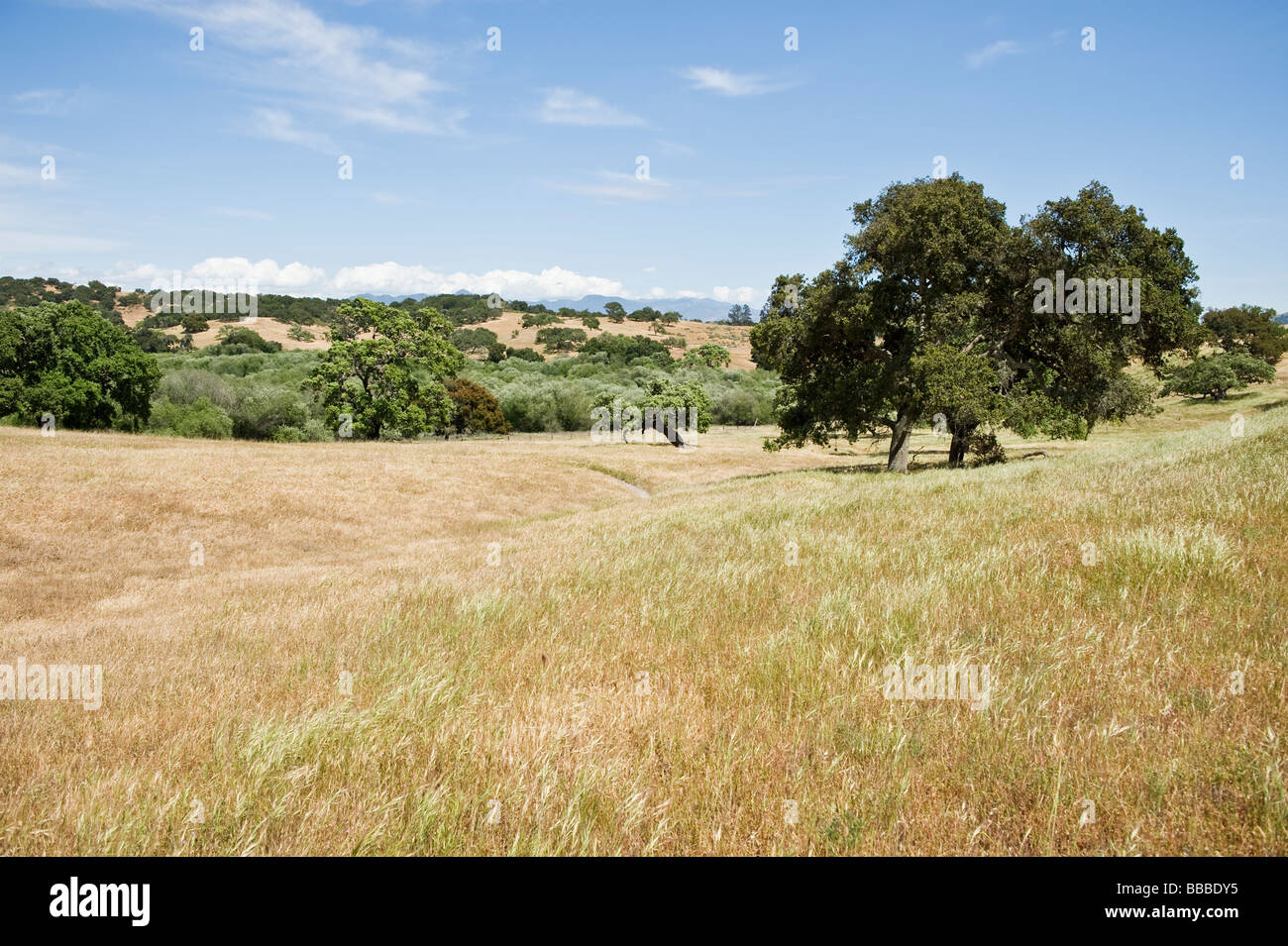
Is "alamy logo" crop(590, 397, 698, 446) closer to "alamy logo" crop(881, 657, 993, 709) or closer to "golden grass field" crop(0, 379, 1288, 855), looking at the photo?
"golden grass field" crop(0, 379, 1288, 855)

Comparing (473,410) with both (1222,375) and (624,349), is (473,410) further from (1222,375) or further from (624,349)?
(1222,375)

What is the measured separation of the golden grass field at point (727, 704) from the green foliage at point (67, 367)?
6070 centimetres

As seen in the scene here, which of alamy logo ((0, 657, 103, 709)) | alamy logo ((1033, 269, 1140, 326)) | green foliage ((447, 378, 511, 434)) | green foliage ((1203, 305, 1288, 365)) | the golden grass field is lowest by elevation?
alamy logo ((0, 657, 103, 709))

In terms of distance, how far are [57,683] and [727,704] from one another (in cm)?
649

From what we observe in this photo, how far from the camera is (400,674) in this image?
520 centimetres

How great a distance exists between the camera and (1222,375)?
71.7 metres

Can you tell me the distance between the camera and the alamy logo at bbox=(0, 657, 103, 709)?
5.82 metres

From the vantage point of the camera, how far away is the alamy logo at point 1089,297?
24719mm

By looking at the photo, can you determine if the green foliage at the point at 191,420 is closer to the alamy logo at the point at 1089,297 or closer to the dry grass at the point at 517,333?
the dry grass at the point at 517,333

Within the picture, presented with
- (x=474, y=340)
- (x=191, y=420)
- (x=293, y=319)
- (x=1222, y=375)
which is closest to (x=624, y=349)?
(x=474, y=340)
